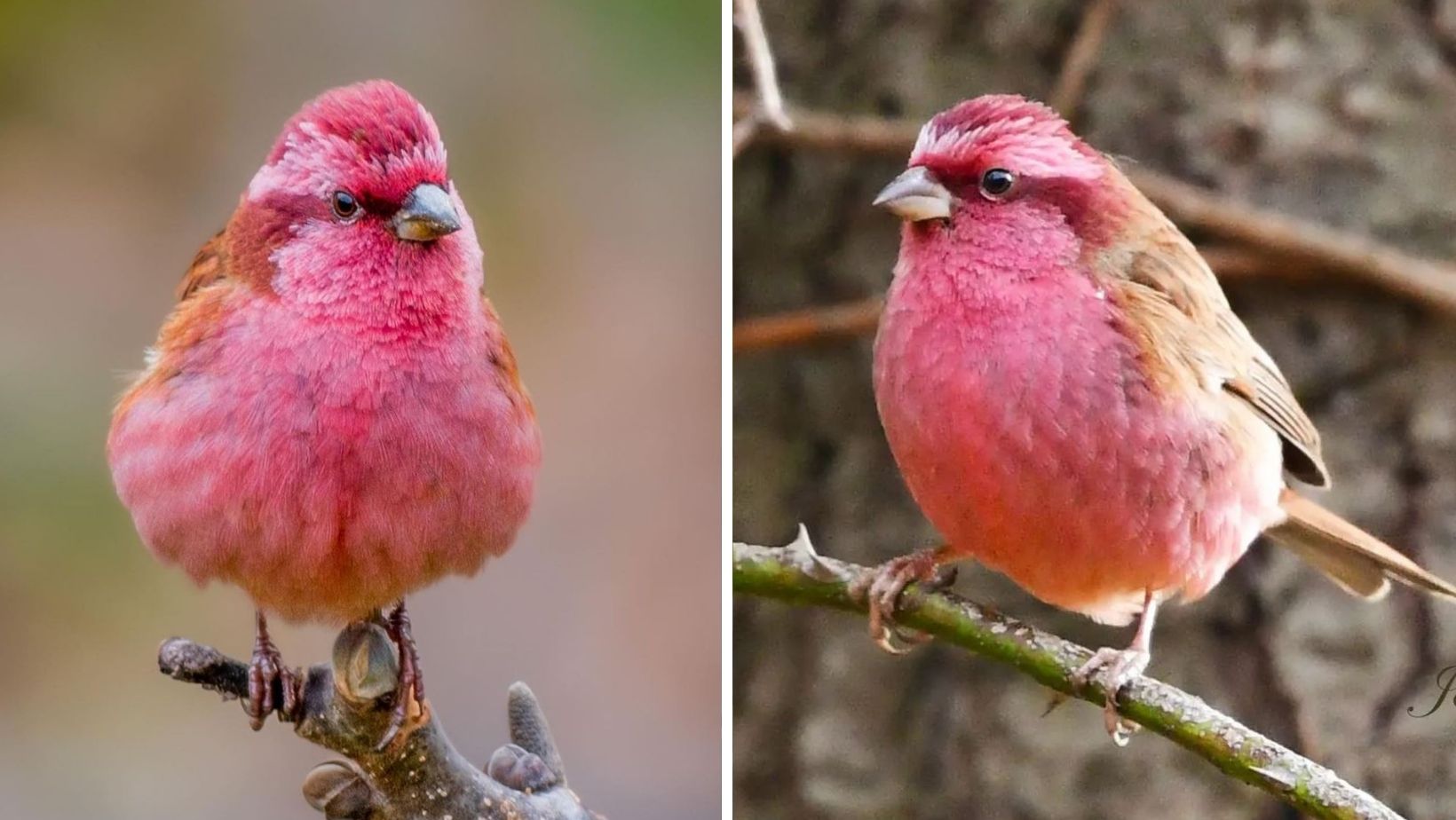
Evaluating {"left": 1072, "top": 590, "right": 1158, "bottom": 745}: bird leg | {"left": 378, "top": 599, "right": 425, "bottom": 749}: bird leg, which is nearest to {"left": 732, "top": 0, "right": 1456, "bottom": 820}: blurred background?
{"left": 1072, "top": 590, "right": 1158, "bottom": 745}: bird leg

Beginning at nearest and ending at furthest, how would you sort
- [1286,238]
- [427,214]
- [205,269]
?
1. [427,214]
2. [205,269]
3. [1286,238]

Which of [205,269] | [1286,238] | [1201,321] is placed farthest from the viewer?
[1286,238]

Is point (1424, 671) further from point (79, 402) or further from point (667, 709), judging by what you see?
point (79, 402)

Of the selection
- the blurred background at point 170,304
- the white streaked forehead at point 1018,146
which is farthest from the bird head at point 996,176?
the blurred background at point 170,304

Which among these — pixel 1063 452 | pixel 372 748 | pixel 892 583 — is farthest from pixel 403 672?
pixel 1063 452

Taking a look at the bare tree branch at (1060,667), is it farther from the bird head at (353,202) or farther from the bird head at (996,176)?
the bird head at (353,202)

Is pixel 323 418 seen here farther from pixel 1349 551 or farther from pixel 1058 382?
pixel 1349 551
